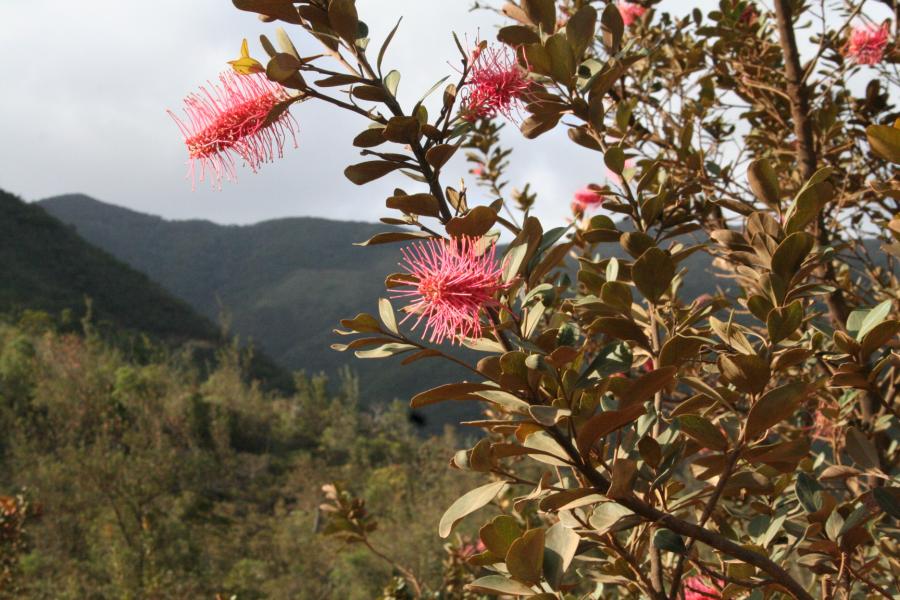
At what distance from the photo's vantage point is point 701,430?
21.0 inches

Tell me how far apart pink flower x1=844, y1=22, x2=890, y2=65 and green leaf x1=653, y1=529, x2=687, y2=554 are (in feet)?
3.96

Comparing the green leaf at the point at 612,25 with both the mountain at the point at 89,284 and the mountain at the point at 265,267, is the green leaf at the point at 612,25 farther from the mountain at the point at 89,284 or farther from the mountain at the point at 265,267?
the mountain at the point at 265,267

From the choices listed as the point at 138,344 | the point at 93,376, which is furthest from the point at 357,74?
the point at 138,344

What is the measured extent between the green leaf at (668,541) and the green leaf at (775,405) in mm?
106

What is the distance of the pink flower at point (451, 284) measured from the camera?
21.3 inches

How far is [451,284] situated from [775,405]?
0.77 feet

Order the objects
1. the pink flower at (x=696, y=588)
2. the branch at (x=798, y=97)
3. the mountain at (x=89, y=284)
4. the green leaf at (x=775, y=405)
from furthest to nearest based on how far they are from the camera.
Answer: the mountain at (x=89, y=284) → the branch at (x=798, y=97) → the pink flower at (x=696, y=588) → the green leaf at (x=775, y=405)

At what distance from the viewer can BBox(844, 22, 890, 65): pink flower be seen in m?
1.38

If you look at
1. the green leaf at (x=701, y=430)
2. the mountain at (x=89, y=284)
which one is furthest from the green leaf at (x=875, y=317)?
the mountain at (x=89, y=284)

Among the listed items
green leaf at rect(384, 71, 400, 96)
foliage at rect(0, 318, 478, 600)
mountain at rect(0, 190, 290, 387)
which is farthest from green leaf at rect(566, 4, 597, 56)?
mountain at rect(0, 190, 290, 387)

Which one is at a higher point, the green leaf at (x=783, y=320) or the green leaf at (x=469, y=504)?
the green leaf at (x=783, y=320)

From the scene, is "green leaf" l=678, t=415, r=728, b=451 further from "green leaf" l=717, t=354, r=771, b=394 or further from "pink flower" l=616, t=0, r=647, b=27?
"pink flower" l=616, t=0, r=647, b=27

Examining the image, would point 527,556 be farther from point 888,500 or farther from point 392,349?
point 888,500

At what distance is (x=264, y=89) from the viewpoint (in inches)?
25.5
